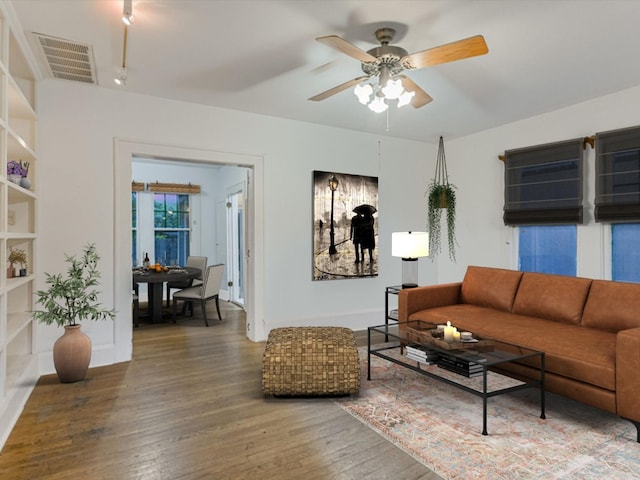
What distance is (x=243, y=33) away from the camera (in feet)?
8.95

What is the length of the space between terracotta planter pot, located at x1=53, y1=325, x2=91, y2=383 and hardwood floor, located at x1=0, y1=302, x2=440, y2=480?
93 millimetres

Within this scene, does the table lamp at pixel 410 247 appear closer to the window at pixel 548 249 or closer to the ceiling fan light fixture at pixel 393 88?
the window at pixel 548 249

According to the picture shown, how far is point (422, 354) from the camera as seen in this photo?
2.82m

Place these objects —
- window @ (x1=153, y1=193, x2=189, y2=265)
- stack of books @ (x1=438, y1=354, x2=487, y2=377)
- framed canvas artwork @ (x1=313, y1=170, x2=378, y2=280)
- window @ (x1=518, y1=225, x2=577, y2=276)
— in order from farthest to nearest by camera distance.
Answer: window @ (x1=153, y1=193, x2=189, y2=265) < framed canvas artwork @ (x1=313, y1=170, x2=378, y2=280) < window @ (x1=518, y1=225, x2=577, y2=276) < stack of books @ (x1=438, y1=354, x2=487, y2=377)

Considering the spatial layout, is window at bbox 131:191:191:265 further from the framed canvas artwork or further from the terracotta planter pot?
the terracotta planter pot

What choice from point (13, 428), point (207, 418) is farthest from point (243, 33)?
point (13, 428)

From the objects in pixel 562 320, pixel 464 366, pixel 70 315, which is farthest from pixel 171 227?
pixel 562 320

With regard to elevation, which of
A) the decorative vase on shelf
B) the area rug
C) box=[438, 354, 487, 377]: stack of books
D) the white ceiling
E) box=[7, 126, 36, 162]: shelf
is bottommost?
the area rug

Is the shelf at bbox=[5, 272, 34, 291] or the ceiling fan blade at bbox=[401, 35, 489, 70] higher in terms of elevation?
the ceiling fan blade at bbox=[401, 35, 489, 70]

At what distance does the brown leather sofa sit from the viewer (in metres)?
2.32

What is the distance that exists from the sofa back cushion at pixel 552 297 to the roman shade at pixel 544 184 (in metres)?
1.10

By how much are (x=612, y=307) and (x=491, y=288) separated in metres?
1.12

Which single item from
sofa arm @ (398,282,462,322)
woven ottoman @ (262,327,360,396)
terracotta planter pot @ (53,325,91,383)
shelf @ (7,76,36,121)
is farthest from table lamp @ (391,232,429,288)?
shelf @ (7,76,36,121)

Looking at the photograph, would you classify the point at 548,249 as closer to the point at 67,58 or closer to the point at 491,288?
the point at 491,288
